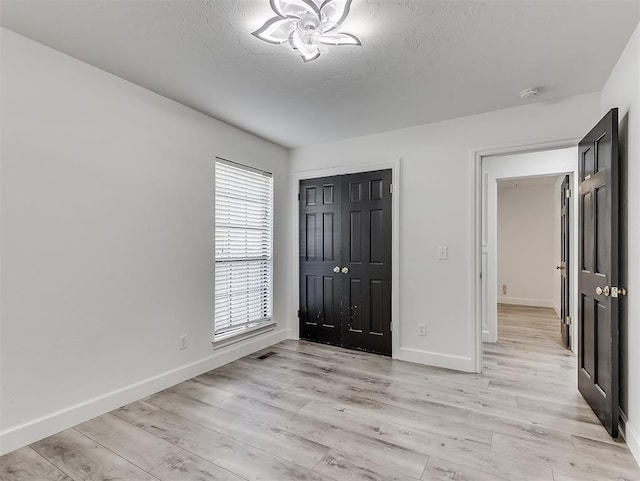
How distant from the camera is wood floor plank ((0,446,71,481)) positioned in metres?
1.75

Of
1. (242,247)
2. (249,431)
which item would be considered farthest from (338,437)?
(242,247)

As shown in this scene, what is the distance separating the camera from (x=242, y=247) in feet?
12.2

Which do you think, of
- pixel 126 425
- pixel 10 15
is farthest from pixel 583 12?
pixel 126 425

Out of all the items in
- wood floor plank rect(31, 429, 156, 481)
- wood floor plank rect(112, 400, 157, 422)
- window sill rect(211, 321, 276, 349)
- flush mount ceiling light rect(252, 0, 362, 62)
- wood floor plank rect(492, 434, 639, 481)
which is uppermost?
flush mount ceiling light rect(252, 0, 362, 62)

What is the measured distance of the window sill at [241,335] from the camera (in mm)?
3373

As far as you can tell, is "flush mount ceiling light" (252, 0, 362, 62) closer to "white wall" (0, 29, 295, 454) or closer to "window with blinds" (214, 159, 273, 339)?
"white wall" (0, 29, 295, 454)

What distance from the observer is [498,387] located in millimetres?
2869

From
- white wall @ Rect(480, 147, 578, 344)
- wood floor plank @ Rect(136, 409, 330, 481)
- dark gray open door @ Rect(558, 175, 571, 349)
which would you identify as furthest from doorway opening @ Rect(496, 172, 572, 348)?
wood floor plank @ Rect(136, 409, 330, 481)

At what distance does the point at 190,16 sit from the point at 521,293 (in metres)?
7.43

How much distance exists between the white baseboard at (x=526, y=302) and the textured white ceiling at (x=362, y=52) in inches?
206

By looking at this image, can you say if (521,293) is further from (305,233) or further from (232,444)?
(232,444)

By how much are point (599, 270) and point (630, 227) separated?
0.35 meters

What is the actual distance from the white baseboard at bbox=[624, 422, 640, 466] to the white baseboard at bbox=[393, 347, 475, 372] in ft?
4.01

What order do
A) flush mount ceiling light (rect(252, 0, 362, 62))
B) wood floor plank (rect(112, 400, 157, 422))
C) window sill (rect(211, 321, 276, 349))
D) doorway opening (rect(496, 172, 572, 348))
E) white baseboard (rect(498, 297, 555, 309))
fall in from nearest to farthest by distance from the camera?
flush mount ceiling light (rect(252, 0, 362, 62)), wood floor plank (rect(112, 400, 157, 422)), window sill (rect(211, 321, 276, 349)), doorway opening (rect(496, 172, 572, 348)), white baseboard (rect(498, 297, 555, 309))
